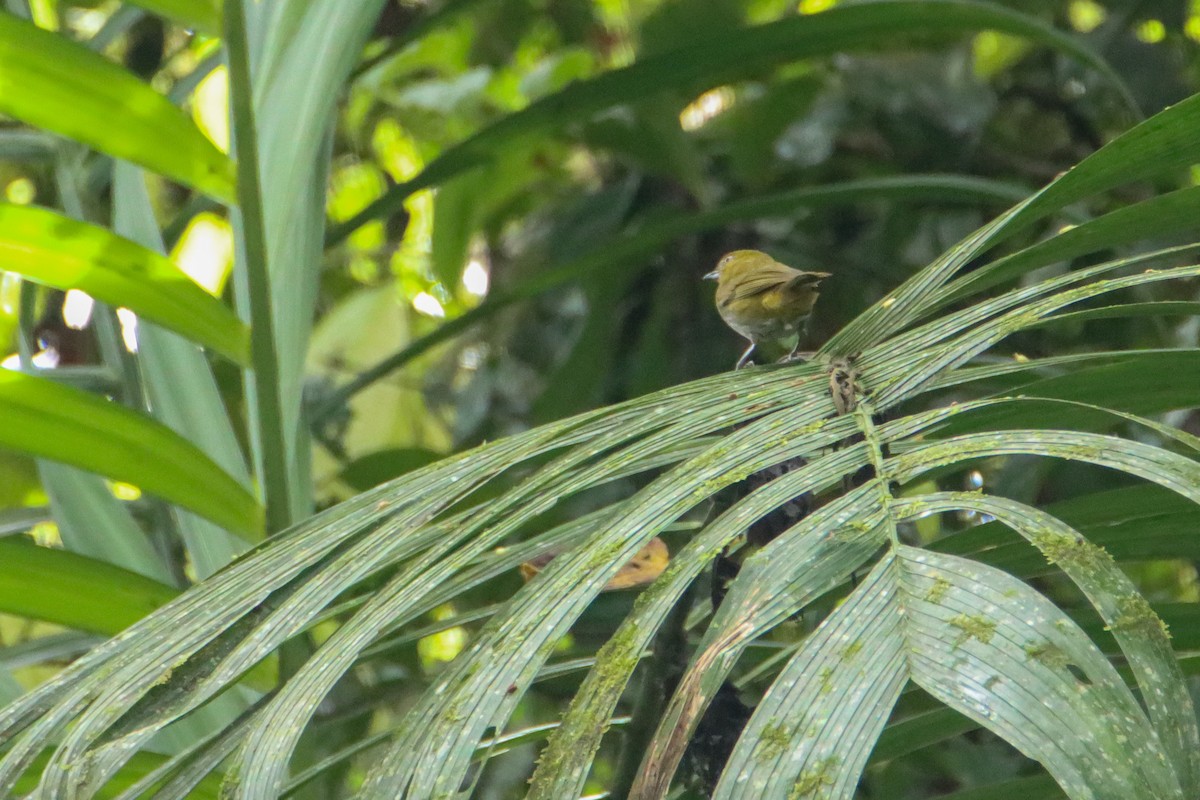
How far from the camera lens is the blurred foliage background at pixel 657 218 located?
2.63 m

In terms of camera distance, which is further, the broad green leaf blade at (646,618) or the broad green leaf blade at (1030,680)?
the broad green leaf blade at (646,618)

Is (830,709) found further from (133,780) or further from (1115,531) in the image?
(133,780)

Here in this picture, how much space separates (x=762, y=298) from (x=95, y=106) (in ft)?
4.23

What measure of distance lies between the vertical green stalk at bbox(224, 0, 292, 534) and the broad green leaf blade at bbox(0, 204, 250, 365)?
37 mm

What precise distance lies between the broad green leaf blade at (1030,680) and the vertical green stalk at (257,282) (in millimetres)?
972

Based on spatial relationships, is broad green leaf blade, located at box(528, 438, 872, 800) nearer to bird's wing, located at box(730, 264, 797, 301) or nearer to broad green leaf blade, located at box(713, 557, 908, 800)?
broad green leaf blade, located at box(713, 557, 908, 800)

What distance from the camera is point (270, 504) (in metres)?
1.40

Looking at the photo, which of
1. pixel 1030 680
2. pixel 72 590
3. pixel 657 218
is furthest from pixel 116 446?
pixel 657 218

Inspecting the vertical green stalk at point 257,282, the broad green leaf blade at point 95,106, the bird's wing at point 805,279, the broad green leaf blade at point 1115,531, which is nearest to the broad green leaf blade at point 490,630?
the broad green leaf blade at point 1115,531

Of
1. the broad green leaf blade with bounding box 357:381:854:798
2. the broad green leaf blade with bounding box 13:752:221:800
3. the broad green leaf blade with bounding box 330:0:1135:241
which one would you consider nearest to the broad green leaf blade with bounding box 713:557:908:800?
the broad green leaf blade with bounding box 357:381:854:798

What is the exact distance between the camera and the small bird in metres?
2.19

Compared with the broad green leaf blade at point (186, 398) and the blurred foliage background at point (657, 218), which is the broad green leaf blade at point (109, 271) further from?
the blurred foliage background at point (657, 218)

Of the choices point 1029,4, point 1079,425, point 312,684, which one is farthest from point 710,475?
point 1029,4

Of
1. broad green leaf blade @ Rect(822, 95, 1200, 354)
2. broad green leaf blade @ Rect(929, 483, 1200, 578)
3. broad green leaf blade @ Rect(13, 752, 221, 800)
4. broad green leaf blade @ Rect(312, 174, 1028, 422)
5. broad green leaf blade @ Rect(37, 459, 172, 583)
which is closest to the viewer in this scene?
broad green leaf blade @ Rect(822, 95, 1200, 354)
